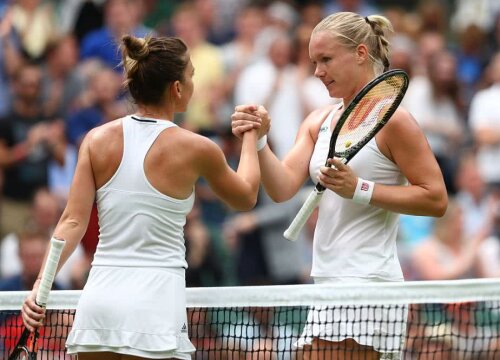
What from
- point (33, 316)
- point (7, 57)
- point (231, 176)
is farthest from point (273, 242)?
point (33, 316)

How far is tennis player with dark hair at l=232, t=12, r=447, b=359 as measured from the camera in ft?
17.0

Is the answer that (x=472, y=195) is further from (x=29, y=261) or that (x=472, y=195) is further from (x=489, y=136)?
(x=29, y=261)

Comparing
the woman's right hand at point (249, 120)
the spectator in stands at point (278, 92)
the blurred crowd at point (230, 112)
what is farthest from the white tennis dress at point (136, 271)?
the spectator in stands at point (278, 92)

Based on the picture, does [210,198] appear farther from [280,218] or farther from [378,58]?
[378,58]

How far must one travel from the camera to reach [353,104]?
523cm

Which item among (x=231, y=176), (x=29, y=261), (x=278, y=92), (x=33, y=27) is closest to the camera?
(x=231, y=176)

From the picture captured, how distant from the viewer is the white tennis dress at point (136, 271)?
4793 millimetres

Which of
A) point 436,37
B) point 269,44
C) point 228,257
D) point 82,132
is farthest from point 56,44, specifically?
point 436,37

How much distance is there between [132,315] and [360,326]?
1.08 m

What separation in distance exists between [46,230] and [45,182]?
699 millimetres

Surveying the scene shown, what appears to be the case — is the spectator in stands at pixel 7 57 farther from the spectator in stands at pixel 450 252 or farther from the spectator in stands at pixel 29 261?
the spectator in stands at pixel 450 252

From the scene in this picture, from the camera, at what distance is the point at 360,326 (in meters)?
5.27

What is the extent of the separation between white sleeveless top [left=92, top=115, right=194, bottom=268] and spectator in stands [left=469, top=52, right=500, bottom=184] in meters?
6.18

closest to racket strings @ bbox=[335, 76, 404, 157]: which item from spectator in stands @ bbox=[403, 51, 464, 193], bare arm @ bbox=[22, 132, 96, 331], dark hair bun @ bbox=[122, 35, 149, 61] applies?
dark hair bun @ bbox=[122, 35, 149, 61]
